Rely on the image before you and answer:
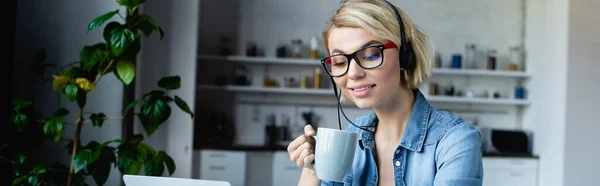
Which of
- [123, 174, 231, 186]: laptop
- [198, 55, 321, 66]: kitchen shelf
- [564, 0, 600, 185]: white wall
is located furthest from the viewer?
[198, 55, 321, 66]: kitchen shelf

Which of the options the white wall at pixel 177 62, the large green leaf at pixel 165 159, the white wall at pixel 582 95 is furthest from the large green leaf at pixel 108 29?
the white wall at pixel 582 95

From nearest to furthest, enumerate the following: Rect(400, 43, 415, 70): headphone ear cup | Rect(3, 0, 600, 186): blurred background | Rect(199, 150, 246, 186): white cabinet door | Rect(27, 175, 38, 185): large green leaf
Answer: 1. Rect(400, 43, 415, 70): headphone ear cup
2. Rect(27, 175, 38, 185): large green leaf
3. Rect(3, 0, 600, 186): blurred background
4. Rect(199, 150, 246, 186): white cabinet door

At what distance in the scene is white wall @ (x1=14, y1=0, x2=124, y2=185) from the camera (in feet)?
10.00

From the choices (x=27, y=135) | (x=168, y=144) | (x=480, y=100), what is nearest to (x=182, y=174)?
(x=168, y=144)

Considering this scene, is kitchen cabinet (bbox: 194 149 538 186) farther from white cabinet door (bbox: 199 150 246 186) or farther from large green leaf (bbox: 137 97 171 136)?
large green leaf (bbox: 137 97 171 136)

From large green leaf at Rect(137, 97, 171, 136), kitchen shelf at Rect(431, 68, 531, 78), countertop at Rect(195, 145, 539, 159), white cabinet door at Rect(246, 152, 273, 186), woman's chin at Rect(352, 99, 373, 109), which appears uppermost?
kitchen shelf at Rect(431, 68, 531, 78)

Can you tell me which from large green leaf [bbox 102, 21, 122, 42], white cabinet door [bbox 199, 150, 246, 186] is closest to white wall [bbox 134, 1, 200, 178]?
white cabinet door [bbox 199, 150, 246, 186]

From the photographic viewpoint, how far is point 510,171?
5020 mm

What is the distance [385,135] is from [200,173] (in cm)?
373

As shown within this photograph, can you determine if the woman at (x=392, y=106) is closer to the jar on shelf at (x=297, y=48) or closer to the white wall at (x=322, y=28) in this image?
the jar on shelf at (x=297, y=48)

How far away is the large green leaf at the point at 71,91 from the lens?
8.50ft

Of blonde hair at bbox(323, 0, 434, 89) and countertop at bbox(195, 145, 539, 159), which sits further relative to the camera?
countertop at bbox(195, 145, 539, 159)

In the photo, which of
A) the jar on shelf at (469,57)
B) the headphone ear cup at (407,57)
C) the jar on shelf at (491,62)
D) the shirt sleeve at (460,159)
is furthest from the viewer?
the jar on shelf at (469,57)

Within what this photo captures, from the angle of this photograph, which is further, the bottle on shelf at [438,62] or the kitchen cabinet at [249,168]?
the bottle on shelf at [438,62]
